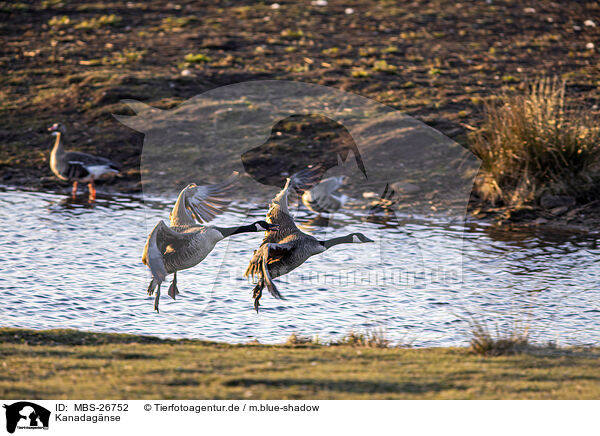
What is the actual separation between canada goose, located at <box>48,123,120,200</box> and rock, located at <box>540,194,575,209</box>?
29.0 ft

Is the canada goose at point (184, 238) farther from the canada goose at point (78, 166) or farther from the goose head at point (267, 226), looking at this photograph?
the canada goose at point (78, 166)

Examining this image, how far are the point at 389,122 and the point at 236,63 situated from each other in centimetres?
581

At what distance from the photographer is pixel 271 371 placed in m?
7.10

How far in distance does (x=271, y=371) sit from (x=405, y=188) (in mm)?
9732

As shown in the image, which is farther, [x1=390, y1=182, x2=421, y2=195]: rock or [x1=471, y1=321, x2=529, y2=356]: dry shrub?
[x1=390, y1=182, x2=421, y2=195]: rock

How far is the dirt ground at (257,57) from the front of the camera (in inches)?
734

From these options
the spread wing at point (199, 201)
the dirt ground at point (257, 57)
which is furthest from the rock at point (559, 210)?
the spread wing at point (199, 201)

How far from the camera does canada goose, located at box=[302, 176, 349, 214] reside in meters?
14.4

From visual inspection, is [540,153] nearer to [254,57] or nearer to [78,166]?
[78,166]

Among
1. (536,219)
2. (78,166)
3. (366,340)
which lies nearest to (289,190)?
A: (366,340)

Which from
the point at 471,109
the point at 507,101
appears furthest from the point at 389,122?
the point at 507,101

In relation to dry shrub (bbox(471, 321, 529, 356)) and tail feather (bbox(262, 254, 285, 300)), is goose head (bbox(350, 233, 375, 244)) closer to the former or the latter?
tail feather (bbox(262, 254, 285, 300))

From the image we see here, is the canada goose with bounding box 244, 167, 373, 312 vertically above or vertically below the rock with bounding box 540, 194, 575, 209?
above
